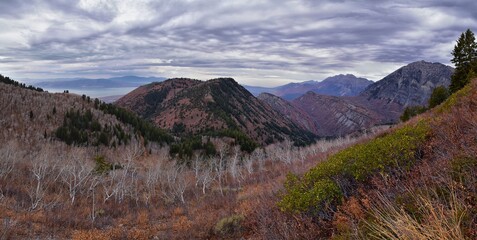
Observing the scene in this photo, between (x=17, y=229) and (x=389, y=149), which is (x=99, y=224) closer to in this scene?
(x=17, y=229)

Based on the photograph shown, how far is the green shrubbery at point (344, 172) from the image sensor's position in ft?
35.2

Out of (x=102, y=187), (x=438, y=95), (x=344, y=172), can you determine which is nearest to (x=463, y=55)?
(x=438, y=95)

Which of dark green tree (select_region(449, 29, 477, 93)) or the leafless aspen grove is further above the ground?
dark green tree (select_region(449, 29, 477, 93))

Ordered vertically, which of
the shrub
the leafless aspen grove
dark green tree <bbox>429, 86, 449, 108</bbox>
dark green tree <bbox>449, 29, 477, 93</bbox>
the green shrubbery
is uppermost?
dark green tree <bbox>449, 29, 477, 93</bbox>

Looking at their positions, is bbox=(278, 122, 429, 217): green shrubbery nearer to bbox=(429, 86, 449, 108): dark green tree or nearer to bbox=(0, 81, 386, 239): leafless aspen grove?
bbox=(0, 81, 386, 239): leafless aspen grove

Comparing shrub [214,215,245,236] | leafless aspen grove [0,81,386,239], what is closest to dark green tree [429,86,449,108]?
leafless aspen grove [0,81,386,239]

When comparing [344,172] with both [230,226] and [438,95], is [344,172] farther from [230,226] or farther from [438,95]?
[438,95]

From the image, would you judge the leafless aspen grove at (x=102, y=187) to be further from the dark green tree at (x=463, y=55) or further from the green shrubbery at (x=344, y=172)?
the dark green tree at (x=463, y=55)

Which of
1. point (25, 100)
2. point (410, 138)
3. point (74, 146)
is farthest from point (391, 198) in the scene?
point (25, 100)

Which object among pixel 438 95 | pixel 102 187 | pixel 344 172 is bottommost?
pixel 102 187

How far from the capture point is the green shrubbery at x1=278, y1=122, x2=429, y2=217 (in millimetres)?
10734

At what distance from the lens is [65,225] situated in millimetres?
20781

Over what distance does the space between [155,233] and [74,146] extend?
76020mm

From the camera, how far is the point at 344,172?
38.3 feet
